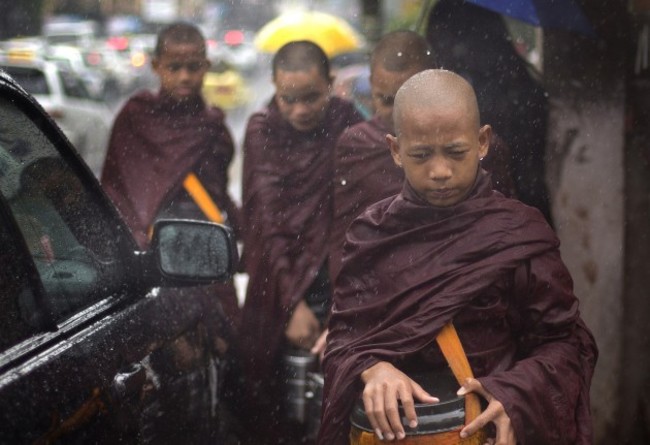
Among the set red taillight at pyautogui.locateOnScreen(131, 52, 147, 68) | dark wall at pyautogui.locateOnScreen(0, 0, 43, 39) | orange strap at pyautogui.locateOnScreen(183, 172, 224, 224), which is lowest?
red taillight at pyautogui.locateOnScreen(131, 52, 147, 68)

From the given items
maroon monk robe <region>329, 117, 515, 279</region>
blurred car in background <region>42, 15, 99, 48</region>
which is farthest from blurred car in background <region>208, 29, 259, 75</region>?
maroon monk robe <region>329, 117, 515, 279</region>

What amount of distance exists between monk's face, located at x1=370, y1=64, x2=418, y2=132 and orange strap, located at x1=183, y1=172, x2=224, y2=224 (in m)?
1.26

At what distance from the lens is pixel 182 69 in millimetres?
5000

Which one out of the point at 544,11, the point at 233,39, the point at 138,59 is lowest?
the point at 138,59

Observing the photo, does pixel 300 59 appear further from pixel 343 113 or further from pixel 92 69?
pixel 92 69

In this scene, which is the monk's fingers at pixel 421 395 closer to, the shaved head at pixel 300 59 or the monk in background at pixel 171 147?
the shaved head at pixel 300 59

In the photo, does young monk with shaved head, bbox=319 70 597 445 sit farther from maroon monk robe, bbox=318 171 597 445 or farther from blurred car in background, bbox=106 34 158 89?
blurred car in background, bbox=106 34 158 89

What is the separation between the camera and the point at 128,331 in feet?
8.38

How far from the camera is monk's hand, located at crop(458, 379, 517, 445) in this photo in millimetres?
2326

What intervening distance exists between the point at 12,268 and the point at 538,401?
1.17 metres

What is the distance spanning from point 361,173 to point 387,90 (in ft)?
1.01

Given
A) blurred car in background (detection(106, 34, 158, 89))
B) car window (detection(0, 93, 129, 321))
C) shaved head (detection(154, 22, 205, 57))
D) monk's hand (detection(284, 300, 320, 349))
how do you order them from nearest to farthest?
1. car window (detection(0, 93, 129, 321))
2. monk's hand (detection(284, 300, 320, 349))
3. shaved head (detection(154, 22, 205, 57))
4. blurred car in background (detection(106, 34, 158, 89))

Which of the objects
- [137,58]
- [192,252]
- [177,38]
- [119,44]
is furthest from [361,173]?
[119,44]

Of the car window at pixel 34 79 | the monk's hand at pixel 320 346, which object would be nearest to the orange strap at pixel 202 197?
the monk's hand at pixel 320 346
